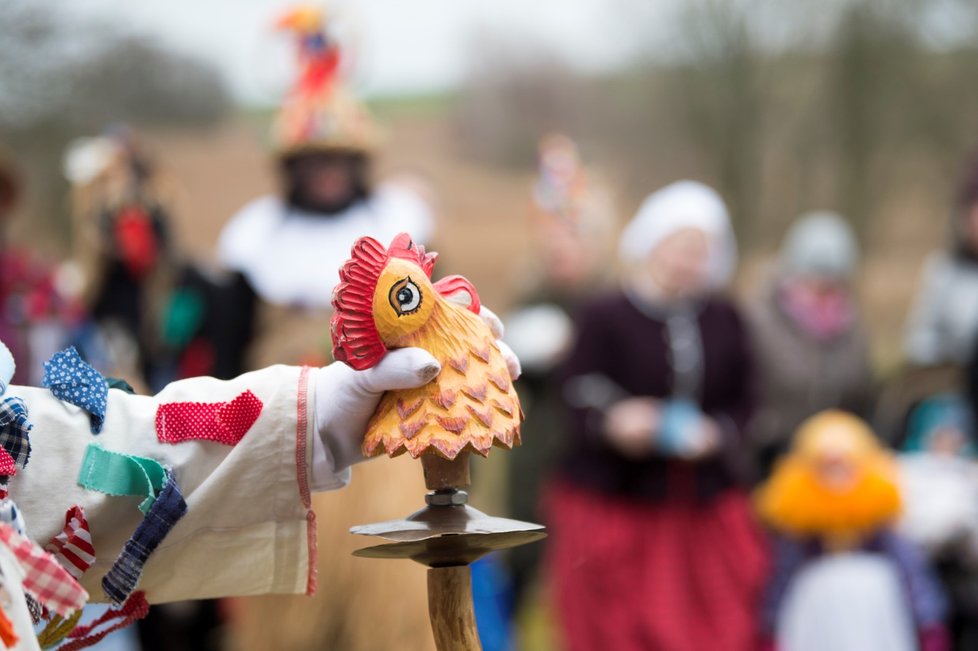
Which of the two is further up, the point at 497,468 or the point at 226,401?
the point at 497,468

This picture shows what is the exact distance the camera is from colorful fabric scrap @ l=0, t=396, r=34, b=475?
1.68m

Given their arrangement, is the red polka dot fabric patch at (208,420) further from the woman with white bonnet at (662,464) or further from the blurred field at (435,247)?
the woman with white bonnet at (662,464)

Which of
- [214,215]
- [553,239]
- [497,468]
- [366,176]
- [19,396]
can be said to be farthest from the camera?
[497,468]

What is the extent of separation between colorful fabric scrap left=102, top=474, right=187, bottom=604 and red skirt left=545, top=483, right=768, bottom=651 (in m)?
3.02

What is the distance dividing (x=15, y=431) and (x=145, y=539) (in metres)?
0.22

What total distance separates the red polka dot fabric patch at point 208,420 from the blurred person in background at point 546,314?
151 inches

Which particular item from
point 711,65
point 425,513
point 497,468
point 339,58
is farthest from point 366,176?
point 711,65

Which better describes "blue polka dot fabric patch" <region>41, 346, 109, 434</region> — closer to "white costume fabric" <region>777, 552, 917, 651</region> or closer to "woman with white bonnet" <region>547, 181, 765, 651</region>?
"woman with white bonnet" <region>547, 181, 765, 651</region>

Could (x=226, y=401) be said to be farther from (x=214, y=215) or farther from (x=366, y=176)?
(x=214, y=215)

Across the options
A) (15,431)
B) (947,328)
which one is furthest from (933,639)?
(15,431)

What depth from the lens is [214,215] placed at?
298 inches

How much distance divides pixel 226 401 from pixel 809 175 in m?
11.7

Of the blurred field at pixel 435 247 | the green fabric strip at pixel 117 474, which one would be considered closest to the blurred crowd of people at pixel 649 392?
the blurred field at pixel 435 247

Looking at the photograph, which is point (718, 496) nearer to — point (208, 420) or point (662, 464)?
point (662, 464)
